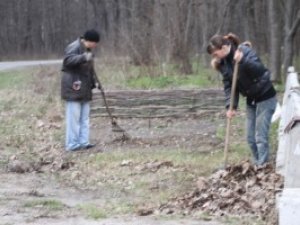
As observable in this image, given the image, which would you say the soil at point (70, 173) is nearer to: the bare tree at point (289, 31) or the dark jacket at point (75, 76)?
the dark jacket at point (75, 76)

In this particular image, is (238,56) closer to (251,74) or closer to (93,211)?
(251,74)

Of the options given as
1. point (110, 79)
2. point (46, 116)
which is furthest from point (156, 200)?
point (110, 79)

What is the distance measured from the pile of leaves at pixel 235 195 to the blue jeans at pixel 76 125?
12.2ft

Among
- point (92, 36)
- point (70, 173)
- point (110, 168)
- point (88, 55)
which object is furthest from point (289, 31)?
point (70, 173)

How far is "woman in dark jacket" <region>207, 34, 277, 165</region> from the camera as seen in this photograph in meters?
9.08

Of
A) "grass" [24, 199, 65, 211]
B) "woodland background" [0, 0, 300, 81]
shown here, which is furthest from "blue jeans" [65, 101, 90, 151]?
"woodland background" [0, 0, 300, 81]

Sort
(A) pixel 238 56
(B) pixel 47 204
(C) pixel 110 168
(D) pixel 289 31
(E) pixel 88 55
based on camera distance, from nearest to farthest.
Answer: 1. (B) pixel 47 204
2. (A) pixel 238 56
3. (C) pixel 110 168
4. (E) pixel 88 55
5. (D) pixel 289 31

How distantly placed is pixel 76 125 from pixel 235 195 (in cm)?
483

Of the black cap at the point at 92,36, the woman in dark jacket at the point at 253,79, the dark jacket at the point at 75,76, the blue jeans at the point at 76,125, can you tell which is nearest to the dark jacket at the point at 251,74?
the woman in dark jacket at the point at 253,79

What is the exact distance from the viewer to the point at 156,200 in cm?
823

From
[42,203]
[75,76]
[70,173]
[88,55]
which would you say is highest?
[88,55]

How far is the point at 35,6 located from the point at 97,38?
62.2 metres

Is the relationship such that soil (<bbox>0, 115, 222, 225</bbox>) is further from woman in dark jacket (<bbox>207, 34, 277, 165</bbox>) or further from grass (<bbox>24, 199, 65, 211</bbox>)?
woman in dark jacket (<bbox>207, 34, 277, 165</bbox>)

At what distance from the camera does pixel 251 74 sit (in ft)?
30.2
